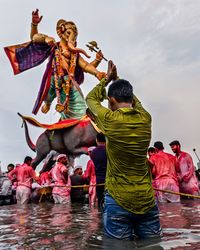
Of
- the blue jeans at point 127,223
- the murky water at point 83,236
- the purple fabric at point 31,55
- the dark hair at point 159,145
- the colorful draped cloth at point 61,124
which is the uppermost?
the purple fabric at point 31,55

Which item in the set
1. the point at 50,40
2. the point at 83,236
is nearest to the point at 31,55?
the point at 50,40

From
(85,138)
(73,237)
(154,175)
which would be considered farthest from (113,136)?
(85,138)

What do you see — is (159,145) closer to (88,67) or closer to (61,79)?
(88,67)

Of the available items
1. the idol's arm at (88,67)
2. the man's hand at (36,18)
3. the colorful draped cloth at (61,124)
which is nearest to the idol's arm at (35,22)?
the man's hand at (36,18)

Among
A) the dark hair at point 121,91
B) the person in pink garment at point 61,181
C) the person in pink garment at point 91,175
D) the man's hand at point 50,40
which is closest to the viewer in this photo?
the dark hair at point 121,91

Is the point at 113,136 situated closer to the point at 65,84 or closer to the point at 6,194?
the point at 6,194

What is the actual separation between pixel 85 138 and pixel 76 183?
7.55ft

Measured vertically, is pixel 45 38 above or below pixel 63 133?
above

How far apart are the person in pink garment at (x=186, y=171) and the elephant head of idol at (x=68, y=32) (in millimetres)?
6008

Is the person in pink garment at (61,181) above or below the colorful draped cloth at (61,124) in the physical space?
below

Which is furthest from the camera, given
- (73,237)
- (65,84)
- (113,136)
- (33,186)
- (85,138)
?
(65,84)

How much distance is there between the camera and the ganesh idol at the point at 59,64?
1343 cm

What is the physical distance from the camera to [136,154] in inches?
121

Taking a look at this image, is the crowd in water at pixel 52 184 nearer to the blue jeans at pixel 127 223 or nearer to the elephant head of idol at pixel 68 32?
the elephant head of idol at pixel 68 32
